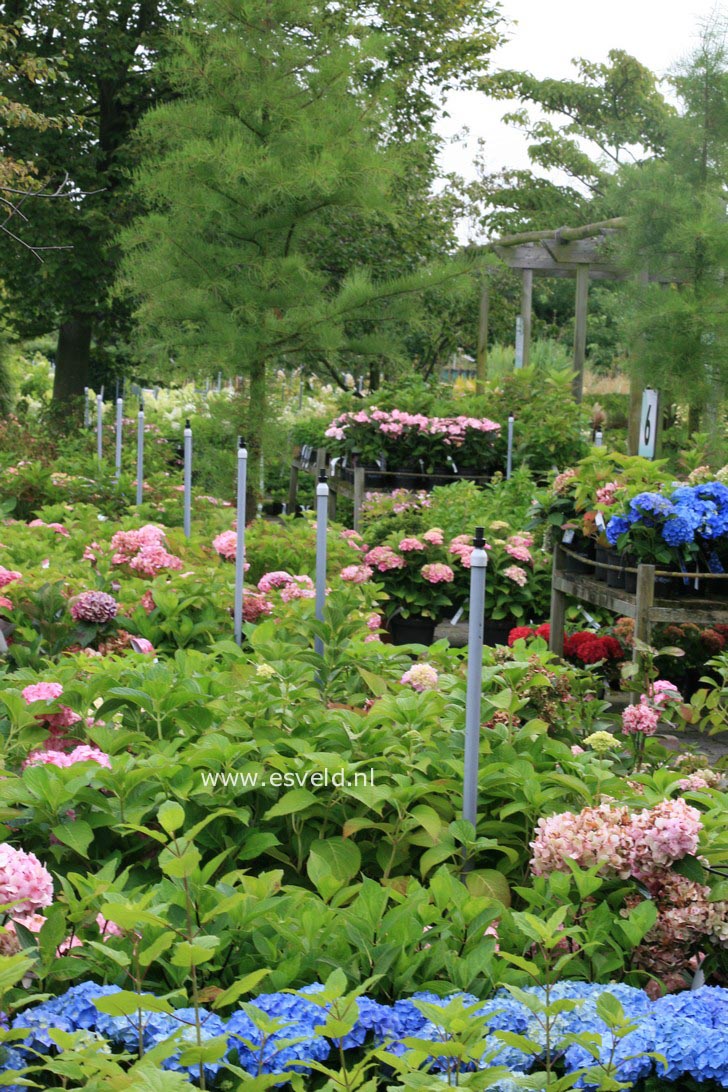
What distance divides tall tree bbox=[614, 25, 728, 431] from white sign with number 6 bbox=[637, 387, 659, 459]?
1.95 meters

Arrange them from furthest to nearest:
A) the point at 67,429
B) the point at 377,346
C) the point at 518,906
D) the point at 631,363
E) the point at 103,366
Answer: the point at 103,366 → the point at 67,429 → the point at 631,363 → the point at 377,346 → the point at 518,906

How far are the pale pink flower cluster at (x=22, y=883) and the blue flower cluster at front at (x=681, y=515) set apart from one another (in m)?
3.35

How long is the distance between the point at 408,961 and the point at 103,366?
15259 mm

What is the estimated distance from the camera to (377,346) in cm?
880

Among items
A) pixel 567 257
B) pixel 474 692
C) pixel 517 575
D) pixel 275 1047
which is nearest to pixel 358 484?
pixel 517 575

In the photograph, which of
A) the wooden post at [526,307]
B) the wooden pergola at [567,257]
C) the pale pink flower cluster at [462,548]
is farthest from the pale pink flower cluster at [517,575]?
the wooden post at [526,307]

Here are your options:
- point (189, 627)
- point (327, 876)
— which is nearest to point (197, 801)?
point (327, 876)

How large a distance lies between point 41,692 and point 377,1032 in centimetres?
127

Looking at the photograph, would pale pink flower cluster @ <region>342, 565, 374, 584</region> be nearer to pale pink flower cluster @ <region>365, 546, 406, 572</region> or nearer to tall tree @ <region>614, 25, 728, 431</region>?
pale pink flower cluster @ <region>365, 546, 406, 572</region>

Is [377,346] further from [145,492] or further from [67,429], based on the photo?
[67,429]

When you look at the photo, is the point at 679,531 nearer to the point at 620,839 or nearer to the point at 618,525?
the point at 618,525

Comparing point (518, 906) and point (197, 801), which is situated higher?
point (197, 801)

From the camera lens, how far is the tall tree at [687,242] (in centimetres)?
1002

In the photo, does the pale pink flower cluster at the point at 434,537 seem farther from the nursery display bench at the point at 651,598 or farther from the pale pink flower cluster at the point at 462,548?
the nursery display bench at the point at 651,598
